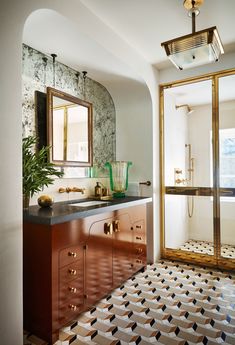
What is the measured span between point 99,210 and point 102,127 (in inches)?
57.9

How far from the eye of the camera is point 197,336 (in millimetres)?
1688

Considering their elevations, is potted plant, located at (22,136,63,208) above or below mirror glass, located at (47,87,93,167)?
below

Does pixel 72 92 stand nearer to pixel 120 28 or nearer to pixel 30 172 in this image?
pixel 120 28

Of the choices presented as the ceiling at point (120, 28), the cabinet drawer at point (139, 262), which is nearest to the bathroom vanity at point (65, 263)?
the cabinet drawer at point (139, 262)

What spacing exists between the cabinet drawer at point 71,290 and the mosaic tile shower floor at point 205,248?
1.88 m

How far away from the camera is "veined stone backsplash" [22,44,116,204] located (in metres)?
2.14

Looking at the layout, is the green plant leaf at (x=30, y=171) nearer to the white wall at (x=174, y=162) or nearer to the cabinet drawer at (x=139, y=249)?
the cabinet drawer at (x=139, y=249)

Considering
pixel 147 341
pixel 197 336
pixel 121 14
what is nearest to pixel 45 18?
pixel 121 14

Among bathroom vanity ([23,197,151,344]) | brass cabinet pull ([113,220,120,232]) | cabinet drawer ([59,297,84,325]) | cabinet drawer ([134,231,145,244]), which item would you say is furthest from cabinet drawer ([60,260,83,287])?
cabinet drawer ([134,231,145,244])

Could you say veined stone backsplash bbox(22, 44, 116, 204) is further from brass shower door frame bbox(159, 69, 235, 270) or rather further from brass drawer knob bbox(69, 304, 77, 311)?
brass drawer knob bbox(69, 304, 77, 311)

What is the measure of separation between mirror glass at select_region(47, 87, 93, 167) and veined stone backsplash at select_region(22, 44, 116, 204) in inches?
4.5

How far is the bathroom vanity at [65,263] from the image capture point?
160cm

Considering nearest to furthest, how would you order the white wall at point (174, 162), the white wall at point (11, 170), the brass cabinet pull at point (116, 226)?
the white wall at point (11, 170), the brass cabinet pull at point (116, 226), the white wall at point (174, 162)

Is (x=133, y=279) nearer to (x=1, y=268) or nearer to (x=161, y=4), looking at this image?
(x=1, y=268)
